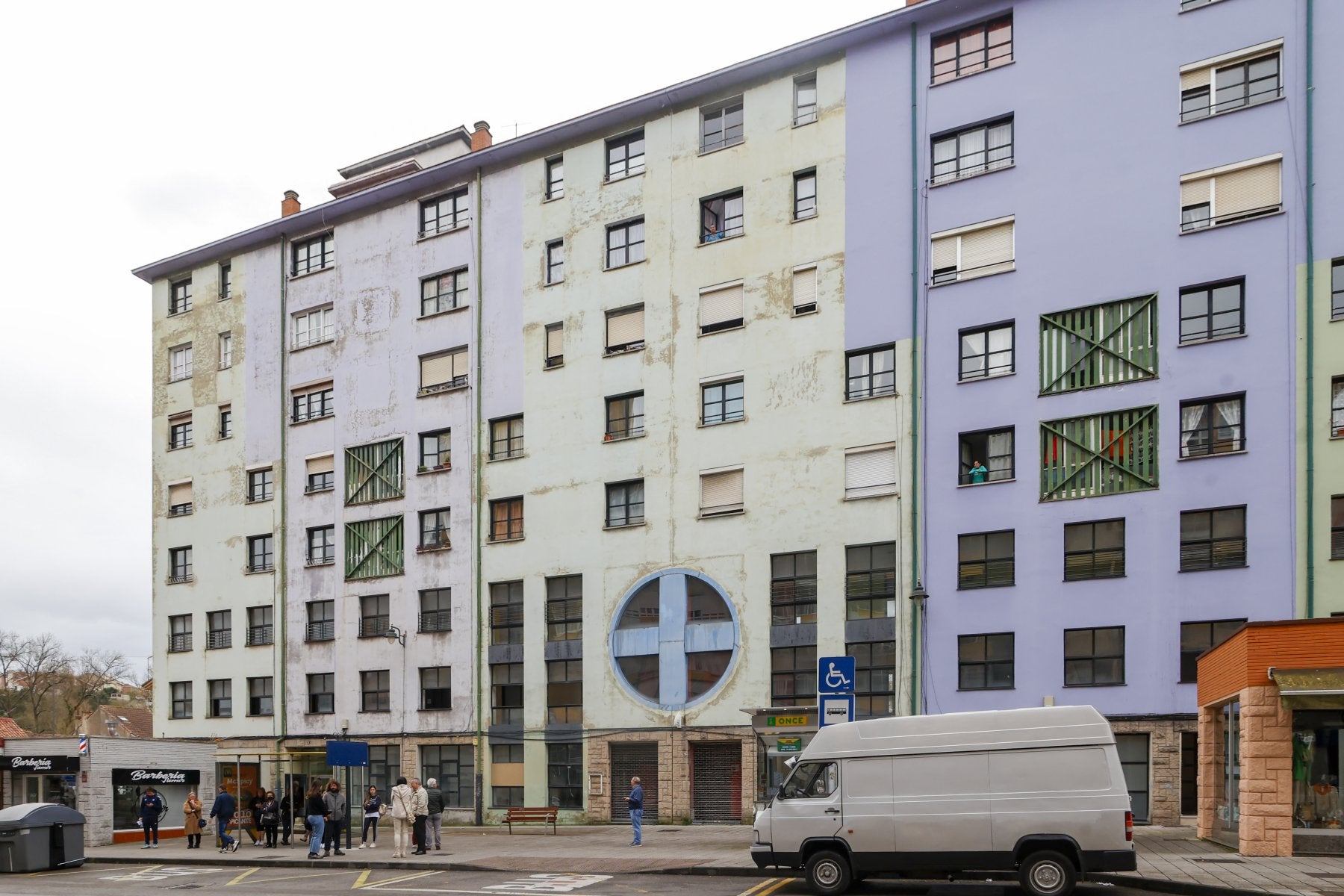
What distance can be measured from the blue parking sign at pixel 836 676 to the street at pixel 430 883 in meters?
3.06

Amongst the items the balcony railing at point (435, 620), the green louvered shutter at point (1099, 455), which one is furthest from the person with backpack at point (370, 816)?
the green louvered shutter at point (1099, 455)

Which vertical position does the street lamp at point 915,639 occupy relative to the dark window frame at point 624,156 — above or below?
below

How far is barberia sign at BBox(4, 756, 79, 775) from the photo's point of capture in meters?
36.8

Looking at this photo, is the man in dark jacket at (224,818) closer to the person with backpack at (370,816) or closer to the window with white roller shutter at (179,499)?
the person with backpack at (370,816)

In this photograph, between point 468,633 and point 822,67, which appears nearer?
point 822,67

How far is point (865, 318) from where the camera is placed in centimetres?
3525

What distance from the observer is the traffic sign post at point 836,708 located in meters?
20.7

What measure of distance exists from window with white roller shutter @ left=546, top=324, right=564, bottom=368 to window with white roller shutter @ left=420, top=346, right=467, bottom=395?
3.48 m

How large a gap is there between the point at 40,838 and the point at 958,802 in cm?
2142

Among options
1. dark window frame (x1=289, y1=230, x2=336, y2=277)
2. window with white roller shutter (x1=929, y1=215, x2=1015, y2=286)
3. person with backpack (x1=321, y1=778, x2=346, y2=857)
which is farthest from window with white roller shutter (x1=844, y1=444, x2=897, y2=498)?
dark window frame (x1=289, y1=230, x2=336, y2=277)

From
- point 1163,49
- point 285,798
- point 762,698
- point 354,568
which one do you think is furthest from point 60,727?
point 1163,49

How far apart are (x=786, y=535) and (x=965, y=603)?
5496 mm

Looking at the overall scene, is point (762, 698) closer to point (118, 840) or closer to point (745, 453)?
point (745, 453)

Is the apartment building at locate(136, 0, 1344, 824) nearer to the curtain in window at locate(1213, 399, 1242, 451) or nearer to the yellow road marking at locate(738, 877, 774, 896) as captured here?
the curtain in window at locate(1213, 399, 1242, 451)
